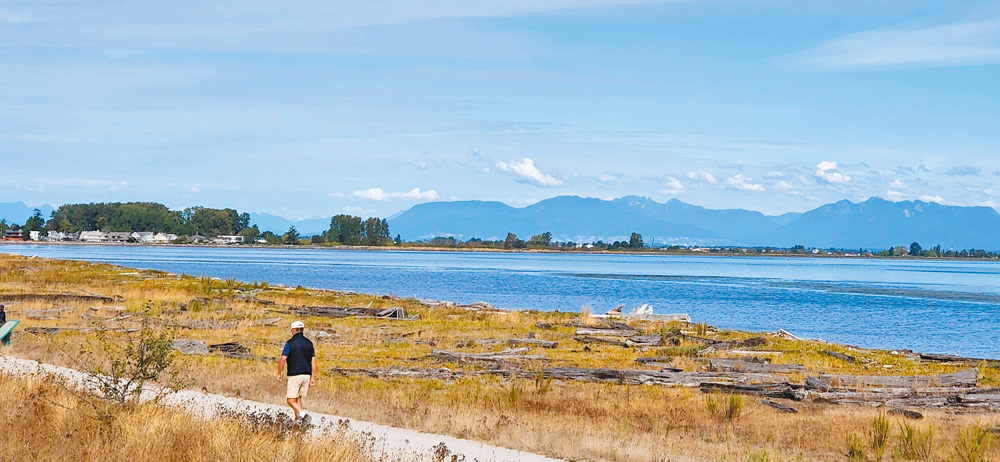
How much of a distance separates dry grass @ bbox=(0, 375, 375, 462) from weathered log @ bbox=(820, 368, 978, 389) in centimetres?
1695

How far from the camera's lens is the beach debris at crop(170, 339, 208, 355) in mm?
27219

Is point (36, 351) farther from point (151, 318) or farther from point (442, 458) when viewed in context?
point (442, 458)

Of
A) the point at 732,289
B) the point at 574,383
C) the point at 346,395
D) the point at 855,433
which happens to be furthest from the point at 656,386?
the point at 732,289

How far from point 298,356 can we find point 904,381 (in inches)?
690

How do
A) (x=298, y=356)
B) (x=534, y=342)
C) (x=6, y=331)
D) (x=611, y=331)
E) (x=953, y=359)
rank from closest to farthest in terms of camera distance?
(x=298, y=356) → (x=6, y=331) → (x=953, y=359) → (x=534, y=342) → (x=611, y=331)

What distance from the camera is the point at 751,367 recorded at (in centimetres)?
2820

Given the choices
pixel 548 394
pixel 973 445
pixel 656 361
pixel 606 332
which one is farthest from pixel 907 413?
pixel 606 332

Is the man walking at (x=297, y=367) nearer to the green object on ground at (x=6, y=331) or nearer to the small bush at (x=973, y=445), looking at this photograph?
the small bush at (x=973, y=445)

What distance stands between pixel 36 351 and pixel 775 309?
182 ft

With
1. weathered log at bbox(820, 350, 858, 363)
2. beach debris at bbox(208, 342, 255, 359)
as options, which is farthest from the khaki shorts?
weathered log at bbox(820, 350, 858, 363)

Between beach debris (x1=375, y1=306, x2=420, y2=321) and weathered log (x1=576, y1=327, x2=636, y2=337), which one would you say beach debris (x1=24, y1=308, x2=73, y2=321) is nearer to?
beach debris (x1=375, y1=306, x2=420, y2=321)

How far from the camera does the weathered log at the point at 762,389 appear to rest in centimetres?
2308

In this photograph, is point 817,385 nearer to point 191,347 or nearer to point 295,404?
point 295,404

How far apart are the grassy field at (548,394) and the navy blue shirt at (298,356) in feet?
6.47
